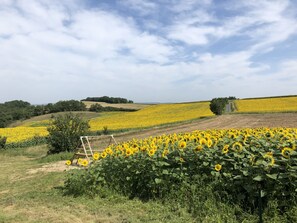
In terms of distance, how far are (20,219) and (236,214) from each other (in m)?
3.24

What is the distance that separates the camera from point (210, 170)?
16.4 ft

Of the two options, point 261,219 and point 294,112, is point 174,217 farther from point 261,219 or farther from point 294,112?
point 294,112

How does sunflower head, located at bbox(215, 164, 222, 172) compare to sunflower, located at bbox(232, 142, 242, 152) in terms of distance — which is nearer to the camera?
sunflower head, located at bbox(215, 164, 222, 172)

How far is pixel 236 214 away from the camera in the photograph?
4.37m

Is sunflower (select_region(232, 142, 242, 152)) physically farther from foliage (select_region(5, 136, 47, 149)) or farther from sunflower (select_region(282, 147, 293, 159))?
foliage (select_region(5, 136, 47, 149))

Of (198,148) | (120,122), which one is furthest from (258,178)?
(120,122)

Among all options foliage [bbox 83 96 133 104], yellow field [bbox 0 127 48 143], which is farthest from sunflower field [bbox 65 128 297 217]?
foliage [bbox 83 96 133 104]

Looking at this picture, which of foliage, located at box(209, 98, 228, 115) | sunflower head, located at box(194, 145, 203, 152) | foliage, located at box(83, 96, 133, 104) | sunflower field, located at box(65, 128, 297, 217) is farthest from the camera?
foliage, located at box(83, 96, 133, 104)

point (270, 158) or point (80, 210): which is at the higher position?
point (270, 158)

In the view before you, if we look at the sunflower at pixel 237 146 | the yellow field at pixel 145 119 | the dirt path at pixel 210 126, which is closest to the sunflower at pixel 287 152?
the sunflower at pixel 237 146

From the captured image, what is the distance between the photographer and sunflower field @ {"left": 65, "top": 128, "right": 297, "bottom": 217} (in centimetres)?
422

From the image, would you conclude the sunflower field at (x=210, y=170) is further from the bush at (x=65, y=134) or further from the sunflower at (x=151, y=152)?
the bush at (x=65, y=134)

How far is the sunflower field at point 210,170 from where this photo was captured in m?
4.22

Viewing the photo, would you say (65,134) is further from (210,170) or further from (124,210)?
(210,170)
